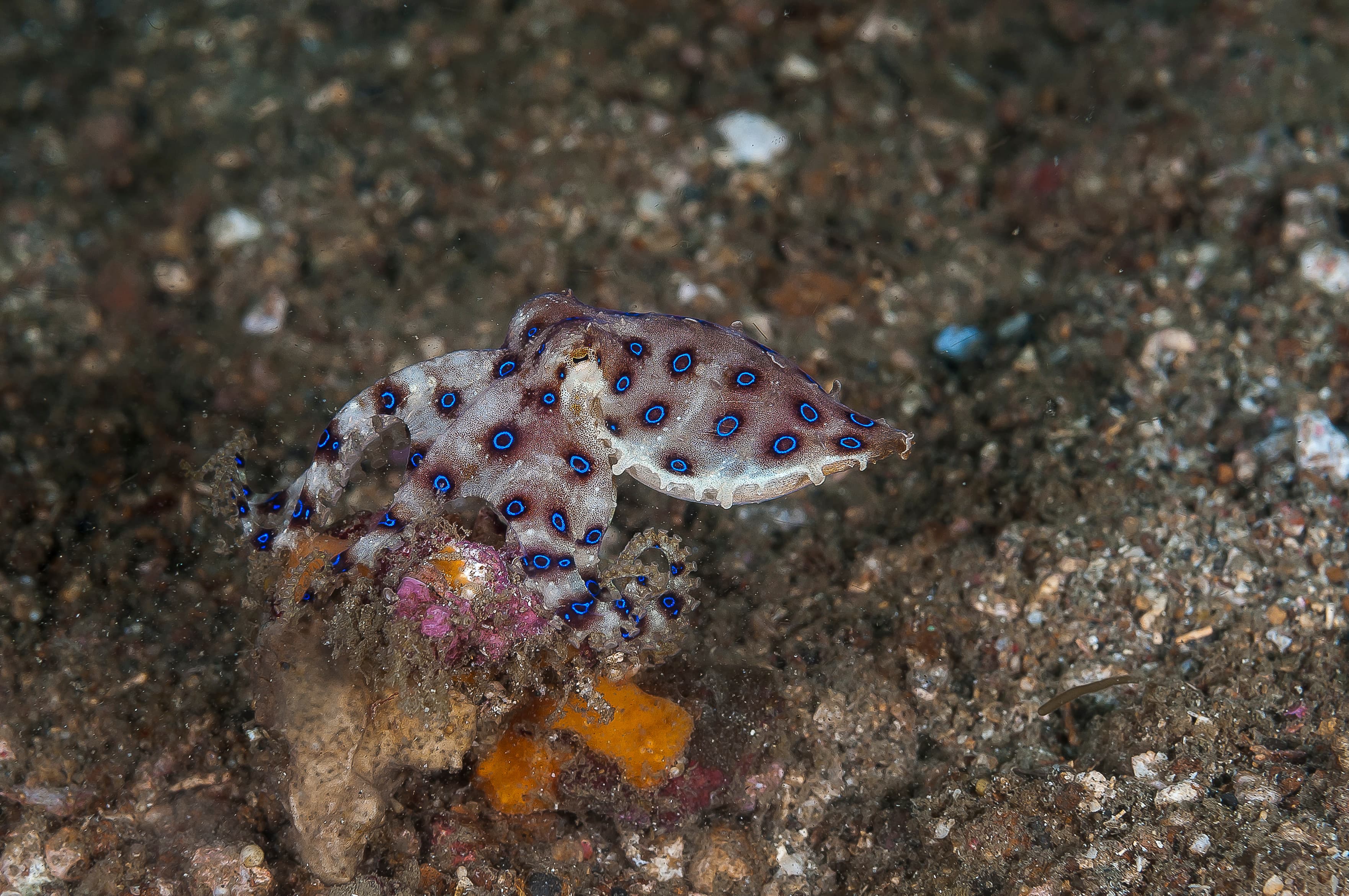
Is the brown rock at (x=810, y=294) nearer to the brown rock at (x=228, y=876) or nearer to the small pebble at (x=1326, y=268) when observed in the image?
the small pebble at (x=1326, y=268)

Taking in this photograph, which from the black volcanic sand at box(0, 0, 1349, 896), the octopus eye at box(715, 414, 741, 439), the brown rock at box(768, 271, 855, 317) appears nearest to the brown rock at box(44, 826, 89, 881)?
the black volcanic sand at box(0, 0, 1349, 896)

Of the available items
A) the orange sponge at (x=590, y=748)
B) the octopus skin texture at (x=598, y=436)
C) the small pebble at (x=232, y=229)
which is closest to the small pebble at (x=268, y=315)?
the small pebble at (x=232, y=229)

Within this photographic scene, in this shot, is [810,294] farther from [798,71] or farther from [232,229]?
[232,229]

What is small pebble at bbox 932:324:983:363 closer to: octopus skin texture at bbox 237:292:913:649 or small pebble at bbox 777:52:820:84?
octopus skin texture at bbox 237:292:913:649

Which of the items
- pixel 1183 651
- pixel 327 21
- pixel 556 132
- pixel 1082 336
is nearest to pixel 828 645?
pixel 1183 651

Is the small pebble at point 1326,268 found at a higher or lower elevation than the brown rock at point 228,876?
higher

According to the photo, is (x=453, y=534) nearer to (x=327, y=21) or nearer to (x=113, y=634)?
(x=113, y=634)
